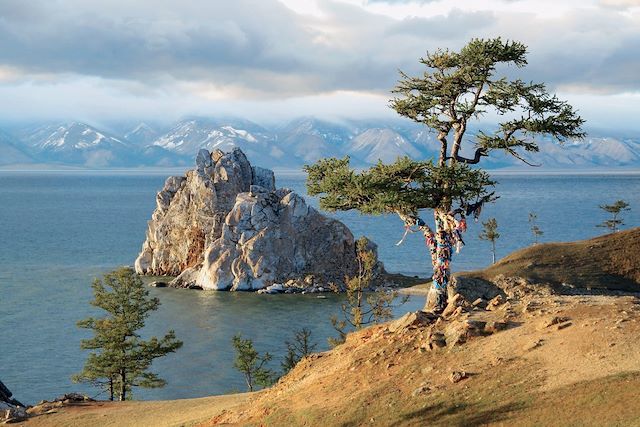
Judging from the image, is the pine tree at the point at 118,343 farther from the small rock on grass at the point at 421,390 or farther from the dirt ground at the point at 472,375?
the small rock on grass at the point at 421,390

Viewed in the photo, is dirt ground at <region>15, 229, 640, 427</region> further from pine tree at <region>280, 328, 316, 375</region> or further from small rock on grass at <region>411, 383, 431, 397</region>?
pine tree at <region>280, 328, 316, 375</region>

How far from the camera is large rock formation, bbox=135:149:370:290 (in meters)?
131

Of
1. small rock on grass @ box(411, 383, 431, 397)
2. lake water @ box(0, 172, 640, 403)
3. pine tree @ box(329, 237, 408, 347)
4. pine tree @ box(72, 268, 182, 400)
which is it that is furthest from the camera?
lake water @ box(0, 172, 640, 403)

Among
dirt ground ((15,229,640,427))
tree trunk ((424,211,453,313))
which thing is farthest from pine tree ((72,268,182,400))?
tree trunk ((424,211,453,313))

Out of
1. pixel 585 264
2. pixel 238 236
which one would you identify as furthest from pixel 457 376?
pixel 238 236

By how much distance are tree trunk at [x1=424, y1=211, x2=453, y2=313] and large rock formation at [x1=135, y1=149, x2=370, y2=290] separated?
9228 centimetres

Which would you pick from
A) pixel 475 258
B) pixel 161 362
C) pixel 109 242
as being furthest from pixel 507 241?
pixel 161 362

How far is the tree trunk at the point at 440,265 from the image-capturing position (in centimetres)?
3775

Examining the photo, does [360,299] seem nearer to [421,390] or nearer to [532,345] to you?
[532,345]

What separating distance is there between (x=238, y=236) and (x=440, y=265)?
99.1 m

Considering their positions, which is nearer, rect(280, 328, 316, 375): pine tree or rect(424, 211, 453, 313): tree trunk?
rect(424, 211, 453, 313): tree trunk

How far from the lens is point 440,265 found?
37656mm

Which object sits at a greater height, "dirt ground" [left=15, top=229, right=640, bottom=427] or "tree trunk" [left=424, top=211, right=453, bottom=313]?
"tree trunk" [left=424, top=211, right=453, bottom=313]

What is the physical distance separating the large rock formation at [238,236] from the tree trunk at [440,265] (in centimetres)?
9228
